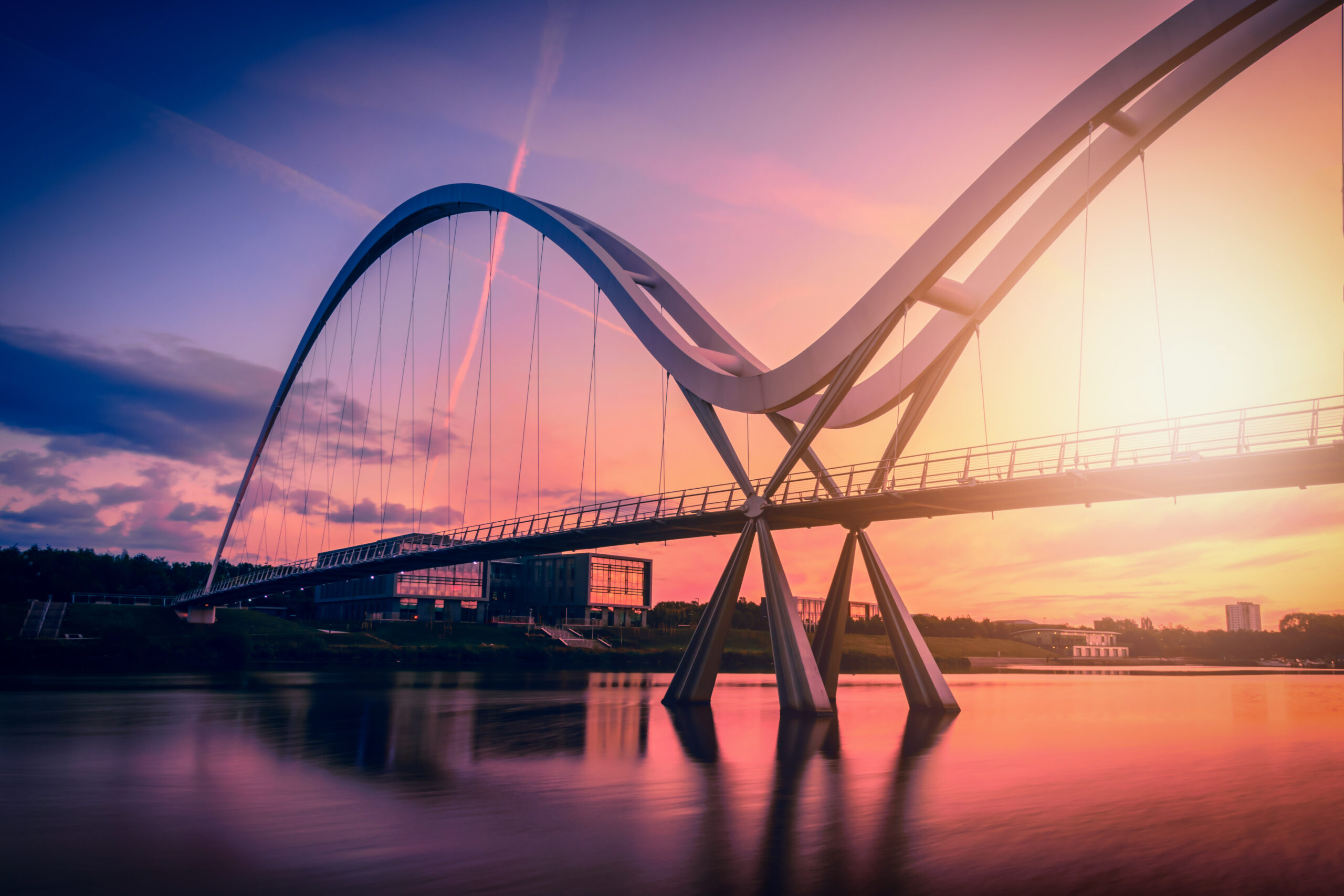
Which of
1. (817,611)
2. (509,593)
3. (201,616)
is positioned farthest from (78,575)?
(817,611)

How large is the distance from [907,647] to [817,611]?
98.9 m

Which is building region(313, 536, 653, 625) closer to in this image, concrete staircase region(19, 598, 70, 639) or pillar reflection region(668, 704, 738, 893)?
concrete staircase region(19, 598, 70, 639)

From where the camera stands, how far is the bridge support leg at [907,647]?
25594 mm

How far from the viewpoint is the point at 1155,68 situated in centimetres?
1784

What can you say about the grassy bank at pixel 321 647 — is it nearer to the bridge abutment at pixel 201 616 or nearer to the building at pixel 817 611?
the bridge abutment at pixel 201 616

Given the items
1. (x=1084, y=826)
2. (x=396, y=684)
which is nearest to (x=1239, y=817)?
(x=1084, y=826)

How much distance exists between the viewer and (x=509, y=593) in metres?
93.2

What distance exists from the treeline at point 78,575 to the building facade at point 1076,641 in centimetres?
10642

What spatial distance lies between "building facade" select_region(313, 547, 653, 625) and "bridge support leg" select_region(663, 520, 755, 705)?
53135 millimetres

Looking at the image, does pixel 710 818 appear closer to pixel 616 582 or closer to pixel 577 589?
pixel 577 589

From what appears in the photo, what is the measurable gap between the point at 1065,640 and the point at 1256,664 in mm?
25218

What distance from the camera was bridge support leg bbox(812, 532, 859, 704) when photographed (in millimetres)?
27234

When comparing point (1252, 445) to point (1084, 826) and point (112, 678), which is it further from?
point (112, 678)

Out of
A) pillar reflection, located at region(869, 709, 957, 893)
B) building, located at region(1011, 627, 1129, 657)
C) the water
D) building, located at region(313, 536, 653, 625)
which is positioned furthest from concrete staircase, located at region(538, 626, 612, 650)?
building, located at region(1011, 627, 1129, 657)
